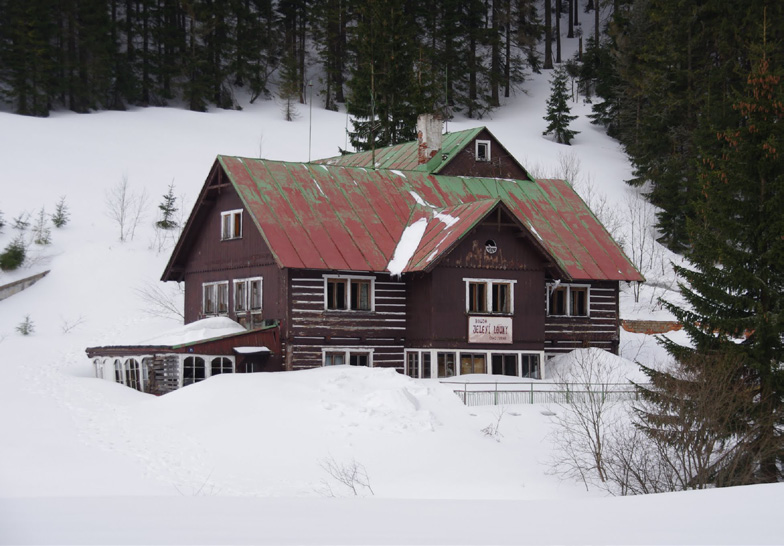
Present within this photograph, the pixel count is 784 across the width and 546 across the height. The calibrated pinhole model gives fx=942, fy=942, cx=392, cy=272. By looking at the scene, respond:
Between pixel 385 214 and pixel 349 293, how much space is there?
4.41 m

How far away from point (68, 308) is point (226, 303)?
1406 cm

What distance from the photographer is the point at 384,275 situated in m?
34.9

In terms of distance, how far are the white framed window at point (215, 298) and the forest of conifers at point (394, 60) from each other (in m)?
25.7

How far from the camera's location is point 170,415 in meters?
27.6

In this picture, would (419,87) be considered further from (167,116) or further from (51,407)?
(51,407)

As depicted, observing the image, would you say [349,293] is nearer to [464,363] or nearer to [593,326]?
[464,363]

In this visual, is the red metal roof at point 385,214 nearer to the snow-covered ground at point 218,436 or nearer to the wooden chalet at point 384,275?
the wooden chalet at point 384,275

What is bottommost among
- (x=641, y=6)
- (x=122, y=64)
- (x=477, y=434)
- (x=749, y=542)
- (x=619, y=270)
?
(x=477, y=434)

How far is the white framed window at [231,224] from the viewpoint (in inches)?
1421

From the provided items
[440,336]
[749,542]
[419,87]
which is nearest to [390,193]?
[440,336]

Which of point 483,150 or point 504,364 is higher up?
point 483,150

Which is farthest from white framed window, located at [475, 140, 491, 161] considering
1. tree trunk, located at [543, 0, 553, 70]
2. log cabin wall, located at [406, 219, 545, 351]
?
tree trunk, located at [543, 0, 553, 70]

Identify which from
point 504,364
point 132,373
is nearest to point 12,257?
point 132,373

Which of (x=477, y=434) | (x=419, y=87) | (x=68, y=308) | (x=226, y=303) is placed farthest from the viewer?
(x=419, y=87)
